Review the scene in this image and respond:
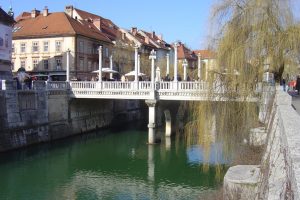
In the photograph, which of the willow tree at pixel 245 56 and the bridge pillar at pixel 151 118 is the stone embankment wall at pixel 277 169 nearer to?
the willow tree at pixel 245 56

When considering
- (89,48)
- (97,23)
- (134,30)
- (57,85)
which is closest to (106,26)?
(97,23)

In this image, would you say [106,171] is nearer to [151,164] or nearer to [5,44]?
[151,164]

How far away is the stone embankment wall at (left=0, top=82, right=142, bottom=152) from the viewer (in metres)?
28.7

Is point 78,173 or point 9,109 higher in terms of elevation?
point 9,109

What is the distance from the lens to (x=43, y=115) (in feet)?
109

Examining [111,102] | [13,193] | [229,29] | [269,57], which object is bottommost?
[13,193]

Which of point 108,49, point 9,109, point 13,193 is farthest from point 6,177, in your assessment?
point 108,49

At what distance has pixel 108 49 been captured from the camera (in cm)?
6247

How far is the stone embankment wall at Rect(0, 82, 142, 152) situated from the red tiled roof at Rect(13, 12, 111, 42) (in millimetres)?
13628

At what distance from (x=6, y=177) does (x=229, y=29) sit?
13816 millimetres

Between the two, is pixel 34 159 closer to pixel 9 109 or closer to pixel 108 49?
pixel 9 109

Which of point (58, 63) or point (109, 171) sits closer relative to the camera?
point (109, 171)

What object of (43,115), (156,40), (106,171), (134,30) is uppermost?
(134,30)

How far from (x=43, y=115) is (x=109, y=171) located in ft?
35.8
